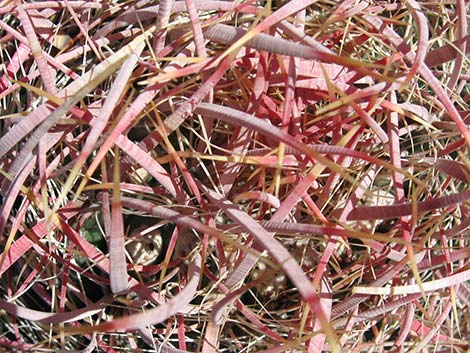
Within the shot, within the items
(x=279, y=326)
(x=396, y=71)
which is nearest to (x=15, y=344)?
(x=279, y=326)

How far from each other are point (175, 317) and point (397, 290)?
0.13m

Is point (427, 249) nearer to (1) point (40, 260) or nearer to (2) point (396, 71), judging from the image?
(2) point (396, 71)

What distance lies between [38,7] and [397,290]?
26 centimetres

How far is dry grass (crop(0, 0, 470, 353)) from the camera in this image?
31cm

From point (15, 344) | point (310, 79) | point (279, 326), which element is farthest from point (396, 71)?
point (15, 344)

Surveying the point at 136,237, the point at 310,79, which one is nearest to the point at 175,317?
the point at 136,237

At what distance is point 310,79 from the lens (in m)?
0.34

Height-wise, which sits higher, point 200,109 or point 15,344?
point 200,109

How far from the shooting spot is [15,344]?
1.31ft

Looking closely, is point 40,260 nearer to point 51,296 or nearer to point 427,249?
point 51,296

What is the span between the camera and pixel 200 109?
12.6 inches

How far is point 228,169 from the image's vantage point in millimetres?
350

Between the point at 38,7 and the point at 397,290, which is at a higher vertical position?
the point at 38,7

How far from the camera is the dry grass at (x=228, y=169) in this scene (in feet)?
1.03
